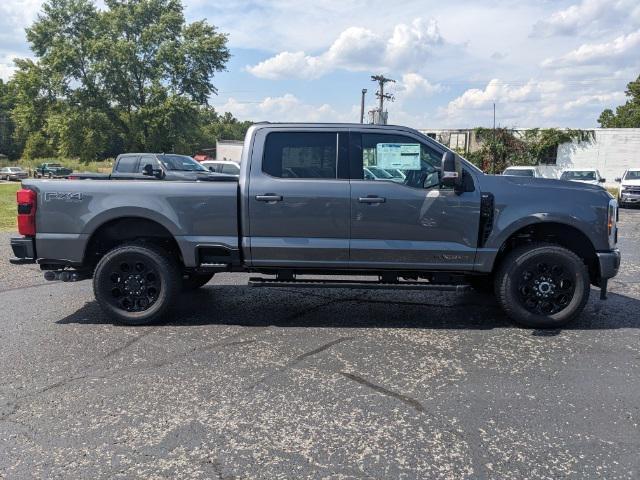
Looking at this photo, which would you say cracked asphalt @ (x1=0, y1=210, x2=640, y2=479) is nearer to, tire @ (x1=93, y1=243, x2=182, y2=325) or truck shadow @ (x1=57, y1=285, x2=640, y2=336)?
truck shadow @ (x1=57, y1=285, x2=640, y2=336)

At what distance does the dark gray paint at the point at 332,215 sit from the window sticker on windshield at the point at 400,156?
132 millimetres

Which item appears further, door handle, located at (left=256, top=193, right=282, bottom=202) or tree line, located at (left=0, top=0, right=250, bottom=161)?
tree line, located at (left=0, top=0, right=250, bottom=161)

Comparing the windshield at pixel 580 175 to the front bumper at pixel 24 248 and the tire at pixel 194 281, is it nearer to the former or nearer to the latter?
the tire at pixel 194 281

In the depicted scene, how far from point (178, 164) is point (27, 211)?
11338mm

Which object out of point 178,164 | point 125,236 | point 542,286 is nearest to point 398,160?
point 542,286

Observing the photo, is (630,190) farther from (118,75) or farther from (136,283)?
(118,75)

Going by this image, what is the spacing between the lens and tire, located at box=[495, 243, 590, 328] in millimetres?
5398

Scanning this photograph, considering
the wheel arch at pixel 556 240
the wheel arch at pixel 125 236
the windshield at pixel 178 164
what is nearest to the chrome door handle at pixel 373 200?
the wheel arch at pixel 556 240

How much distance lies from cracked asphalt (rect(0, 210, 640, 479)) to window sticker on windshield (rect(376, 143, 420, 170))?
1619mm

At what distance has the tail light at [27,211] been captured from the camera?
5.48 meters

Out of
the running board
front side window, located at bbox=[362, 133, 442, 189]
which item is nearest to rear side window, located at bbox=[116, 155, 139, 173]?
the running board

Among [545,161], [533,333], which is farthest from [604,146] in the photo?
[533,333]

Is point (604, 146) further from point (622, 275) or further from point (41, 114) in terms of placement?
point (41, 114)

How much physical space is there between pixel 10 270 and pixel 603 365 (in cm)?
811
